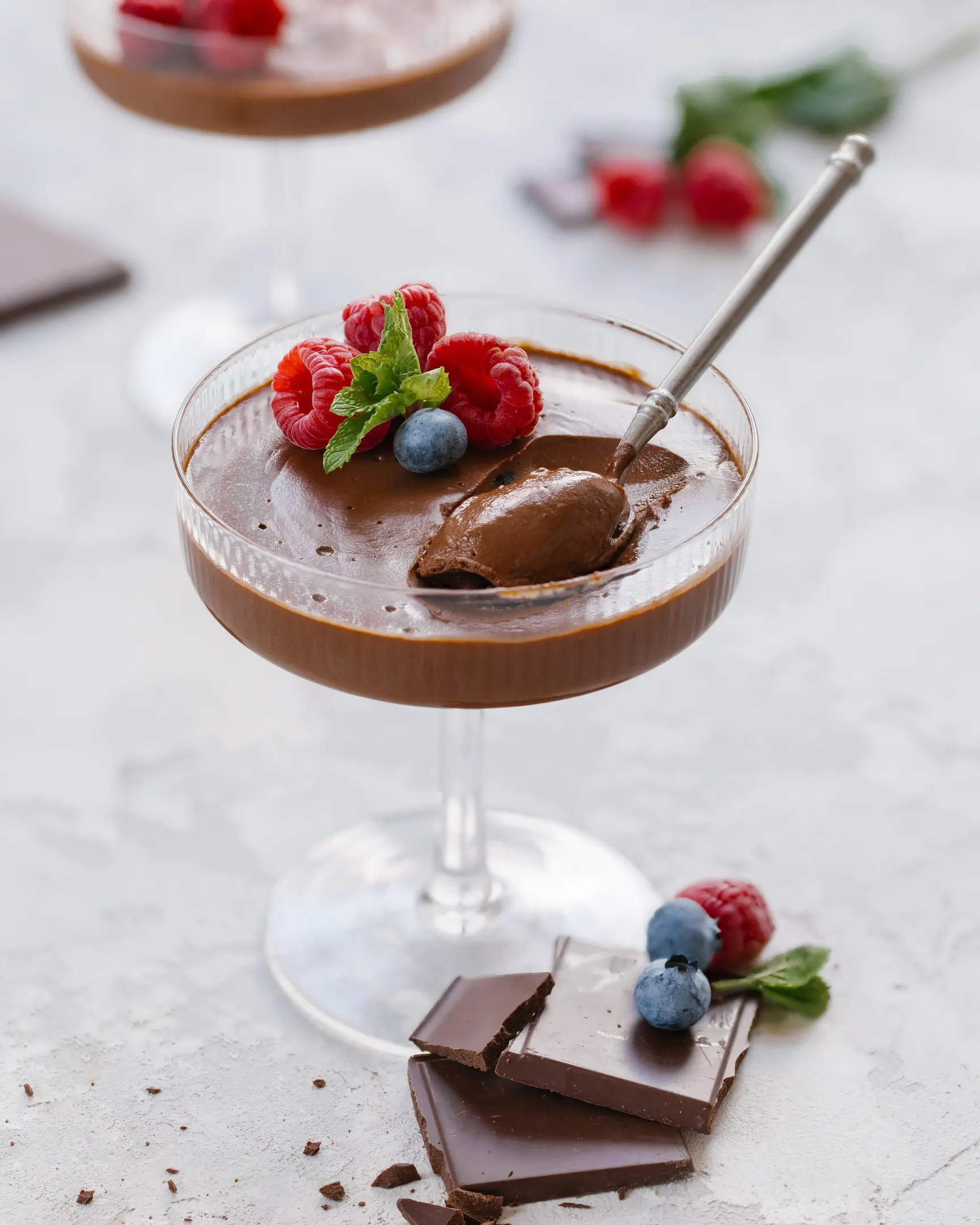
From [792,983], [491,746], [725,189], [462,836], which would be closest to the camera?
[792,983]

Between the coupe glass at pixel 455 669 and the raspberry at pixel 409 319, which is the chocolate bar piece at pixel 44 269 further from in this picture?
the raspberry at pixel 409 319

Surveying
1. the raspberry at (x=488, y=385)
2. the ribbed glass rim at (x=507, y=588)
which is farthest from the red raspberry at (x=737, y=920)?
the raspberry at (x=488, y=385)

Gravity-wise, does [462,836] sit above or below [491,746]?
above

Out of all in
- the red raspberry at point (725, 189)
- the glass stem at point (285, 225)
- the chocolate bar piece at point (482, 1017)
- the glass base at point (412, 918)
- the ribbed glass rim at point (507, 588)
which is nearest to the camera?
the ribbed glass rim at point (507, 588)

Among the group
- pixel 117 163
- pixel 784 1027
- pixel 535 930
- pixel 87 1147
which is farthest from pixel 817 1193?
pixel 117 163

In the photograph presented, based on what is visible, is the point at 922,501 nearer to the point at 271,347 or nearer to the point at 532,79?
the point at 271,347

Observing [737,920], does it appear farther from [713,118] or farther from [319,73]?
[713,118]

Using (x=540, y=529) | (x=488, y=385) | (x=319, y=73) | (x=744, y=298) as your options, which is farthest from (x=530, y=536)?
(x=319, y=73)
